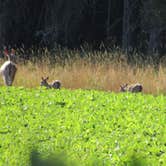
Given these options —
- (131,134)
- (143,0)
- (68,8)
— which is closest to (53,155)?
(131,134)

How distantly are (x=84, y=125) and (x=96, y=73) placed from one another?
20.6 feet

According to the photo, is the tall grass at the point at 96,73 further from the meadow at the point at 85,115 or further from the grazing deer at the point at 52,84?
the grazing deer at the point at 52,84

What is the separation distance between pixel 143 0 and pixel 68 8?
3495mm

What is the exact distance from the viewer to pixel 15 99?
1144cm

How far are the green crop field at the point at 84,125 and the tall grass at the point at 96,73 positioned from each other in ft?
6.51

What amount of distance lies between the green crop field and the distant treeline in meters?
10.4

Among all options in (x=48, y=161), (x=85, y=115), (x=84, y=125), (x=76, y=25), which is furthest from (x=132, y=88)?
(x=76, y=25)

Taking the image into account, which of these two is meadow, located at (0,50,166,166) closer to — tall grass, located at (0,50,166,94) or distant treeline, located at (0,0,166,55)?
tall grass, located at (0,50,166,94)

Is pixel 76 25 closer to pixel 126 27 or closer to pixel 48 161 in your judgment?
pixel 126 27

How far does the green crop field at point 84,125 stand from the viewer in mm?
6586

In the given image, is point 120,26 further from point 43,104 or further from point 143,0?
point 43,104

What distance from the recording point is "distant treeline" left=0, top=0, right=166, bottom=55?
2323 centimetres

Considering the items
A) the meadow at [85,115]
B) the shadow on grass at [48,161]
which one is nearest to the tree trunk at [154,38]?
the meadow at [85,115]

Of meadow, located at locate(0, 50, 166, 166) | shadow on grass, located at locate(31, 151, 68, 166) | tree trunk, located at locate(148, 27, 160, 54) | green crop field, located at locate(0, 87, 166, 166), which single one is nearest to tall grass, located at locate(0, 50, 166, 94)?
meadow, located at locate(0, 50, 166, 166)
